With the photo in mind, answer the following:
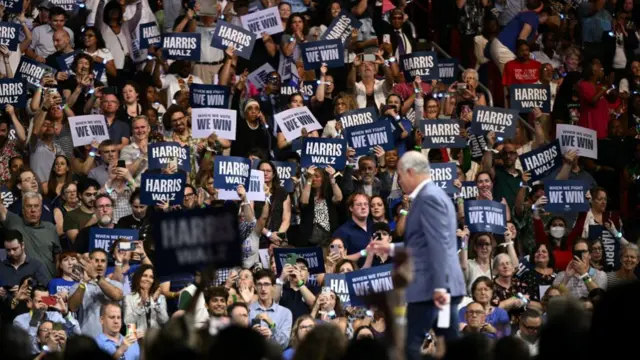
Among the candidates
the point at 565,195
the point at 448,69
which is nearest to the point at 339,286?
the point at 565,195

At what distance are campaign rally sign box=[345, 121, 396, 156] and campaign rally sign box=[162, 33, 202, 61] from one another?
1.98 m

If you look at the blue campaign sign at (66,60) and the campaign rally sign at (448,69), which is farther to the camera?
the campaign rally sign at (448,69)

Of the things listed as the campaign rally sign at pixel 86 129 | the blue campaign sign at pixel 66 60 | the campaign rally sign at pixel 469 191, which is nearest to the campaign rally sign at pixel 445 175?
the campaign rally sign at pixel 469 191

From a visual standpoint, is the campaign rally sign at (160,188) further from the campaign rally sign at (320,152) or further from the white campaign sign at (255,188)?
the campaign rally sign at (320,152)

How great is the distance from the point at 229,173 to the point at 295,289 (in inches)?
54.8

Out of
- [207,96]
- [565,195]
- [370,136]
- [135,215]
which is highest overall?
[207,96]

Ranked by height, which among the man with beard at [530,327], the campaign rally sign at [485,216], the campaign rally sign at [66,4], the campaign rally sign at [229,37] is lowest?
the man with beard at [530,327]

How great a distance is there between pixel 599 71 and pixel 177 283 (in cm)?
666

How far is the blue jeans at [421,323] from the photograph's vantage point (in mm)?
7332

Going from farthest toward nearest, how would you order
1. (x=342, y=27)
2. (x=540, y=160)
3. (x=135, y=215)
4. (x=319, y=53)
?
(x=342, y=27) → (x=319, y=53) → (x=540, y=160) → (x=135, y=215)

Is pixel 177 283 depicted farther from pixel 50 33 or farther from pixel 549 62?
pixel 549 62

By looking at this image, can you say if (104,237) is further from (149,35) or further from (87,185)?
(149,35)

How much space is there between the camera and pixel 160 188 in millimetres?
12328

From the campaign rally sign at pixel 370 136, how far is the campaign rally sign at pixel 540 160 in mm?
1312
